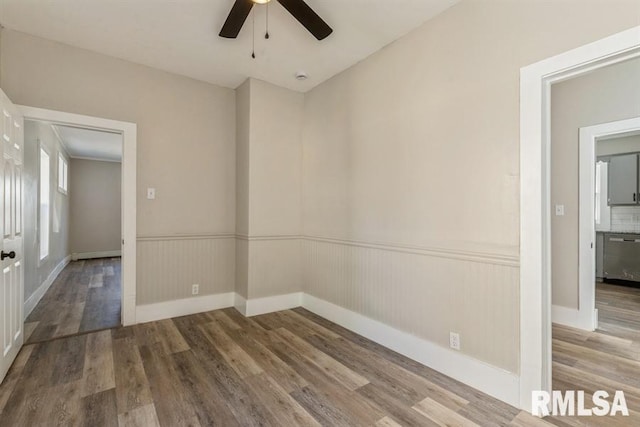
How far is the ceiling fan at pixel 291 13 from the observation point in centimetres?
192

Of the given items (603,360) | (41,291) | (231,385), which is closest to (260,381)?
(231,385)

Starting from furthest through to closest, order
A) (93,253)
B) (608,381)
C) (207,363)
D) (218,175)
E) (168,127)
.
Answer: (93,253) → (218,175) → (168,127) → (207,363) → (608,381)

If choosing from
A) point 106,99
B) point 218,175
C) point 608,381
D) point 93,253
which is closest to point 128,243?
point 218,175

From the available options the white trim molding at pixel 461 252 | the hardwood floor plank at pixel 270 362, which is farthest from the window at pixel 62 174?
the white trim molding at pixel 461 252

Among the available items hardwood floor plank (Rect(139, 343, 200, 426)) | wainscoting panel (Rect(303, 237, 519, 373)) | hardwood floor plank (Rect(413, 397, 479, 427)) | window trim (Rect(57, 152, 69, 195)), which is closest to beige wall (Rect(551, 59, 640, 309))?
wainscoting panel (Rect(303, 237, 519, 373))

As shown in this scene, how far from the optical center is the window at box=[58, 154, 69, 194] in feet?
19.9

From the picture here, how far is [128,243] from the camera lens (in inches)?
122

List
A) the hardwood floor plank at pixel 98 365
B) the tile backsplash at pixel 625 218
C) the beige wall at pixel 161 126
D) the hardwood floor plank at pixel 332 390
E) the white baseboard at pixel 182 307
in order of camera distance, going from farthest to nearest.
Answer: the tile backsplash at pixel 625 218
the white baseboard at pixel 182 307
the beige wall at pixel 161 126
the hardwood floor plank at pixel 98 365
the hardwood floor plank at pixel 332 390

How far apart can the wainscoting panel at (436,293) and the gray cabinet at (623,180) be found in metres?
5.01

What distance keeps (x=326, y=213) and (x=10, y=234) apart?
2.65 meters

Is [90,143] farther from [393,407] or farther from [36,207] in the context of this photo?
[393,407]

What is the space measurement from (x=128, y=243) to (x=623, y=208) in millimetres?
7490

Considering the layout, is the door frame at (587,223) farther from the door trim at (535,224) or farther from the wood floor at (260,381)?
the door trim at (535,224)

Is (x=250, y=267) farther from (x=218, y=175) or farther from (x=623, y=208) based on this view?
(x=623, y=208)
